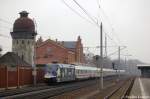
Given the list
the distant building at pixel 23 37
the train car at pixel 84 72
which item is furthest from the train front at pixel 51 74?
the distant building at pixel 23 37

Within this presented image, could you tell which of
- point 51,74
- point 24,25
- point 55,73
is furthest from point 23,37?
point 55,73

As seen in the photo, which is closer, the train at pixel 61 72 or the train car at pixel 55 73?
the train car at pixel 55 73

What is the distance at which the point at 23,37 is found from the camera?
90.4m

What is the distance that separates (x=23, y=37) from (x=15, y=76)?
137ft

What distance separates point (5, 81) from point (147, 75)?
311 ft

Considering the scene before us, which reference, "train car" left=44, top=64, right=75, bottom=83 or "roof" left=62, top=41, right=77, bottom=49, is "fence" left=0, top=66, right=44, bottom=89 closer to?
"train car" left=44, top=64, right=75, bottom=83

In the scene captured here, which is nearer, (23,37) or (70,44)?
(23,37)

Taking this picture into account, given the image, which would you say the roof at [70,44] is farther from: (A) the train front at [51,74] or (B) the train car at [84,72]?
(A) the train front at [51,74]

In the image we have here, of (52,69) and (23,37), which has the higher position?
(23,37)

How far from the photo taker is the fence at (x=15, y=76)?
149 ft

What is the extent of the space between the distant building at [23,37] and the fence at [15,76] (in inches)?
1351

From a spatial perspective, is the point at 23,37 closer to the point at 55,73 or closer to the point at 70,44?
the point at 55,73

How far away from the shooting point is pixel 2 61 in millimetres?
78312

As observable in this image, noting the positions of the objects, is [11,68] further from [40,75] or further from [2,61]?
→ [2,61]
